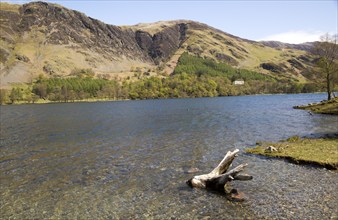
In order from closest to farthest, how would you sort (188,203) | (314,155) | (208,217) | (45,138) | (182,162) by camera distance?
1. (208,217)
2. (188,203)
3. (314,155)
4. (182,162)
5. (45,138)

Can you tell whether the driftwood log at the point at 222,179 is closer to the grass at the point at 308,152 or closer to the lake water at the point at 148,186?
the lake water at the point at 148,186

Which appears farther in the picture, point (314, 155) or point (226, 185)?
point (314, 155)

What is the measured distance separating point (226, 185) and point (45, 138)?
40.1m

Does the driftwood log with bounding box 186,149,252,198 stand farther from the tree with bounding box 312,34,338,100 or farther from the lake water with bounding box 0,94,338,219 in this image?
the tree with bounding box 312,34,338,100

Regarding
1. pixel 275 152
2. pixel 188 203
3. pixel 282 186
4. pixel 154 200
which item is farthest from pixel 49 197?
pixel 275 152

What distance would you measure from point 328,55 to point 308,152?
74.0m

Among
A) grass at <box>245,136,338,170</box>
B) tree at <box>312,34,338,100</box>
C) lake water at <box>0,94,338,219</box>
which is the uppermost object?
tree at <box>312,34,338,100</box>

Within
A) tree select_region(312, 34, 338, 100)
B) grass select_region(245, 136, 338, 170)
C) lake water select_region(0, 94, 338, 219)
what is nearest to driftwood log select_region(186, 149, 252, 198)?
lake water select_region(0, 94, 338, 219)

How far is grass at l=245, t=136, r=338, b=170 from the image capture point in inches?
1051

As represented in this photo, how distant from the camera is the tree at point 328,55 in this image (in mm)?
90062

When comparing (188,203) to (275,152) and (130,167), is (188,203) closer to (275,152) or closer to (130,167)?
(130,167)

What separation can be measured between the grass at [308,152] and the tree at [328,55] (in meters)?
63.6

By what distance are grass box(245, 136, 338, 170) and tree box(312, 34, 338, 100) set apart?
209ft

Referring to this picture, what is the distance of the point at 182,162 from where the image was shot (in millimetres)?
31000
